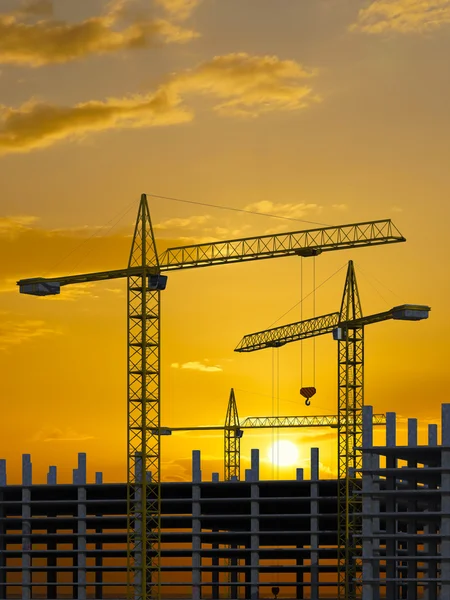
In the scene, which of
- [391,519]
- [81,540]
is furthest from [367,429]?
[81,540]

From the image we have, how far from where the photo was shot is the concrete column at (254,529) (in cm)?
15800

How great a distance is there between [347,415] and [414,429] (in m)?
44.2

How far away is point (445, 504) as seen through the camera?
382 feet

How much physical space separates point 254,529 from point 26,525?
26498 millimetres

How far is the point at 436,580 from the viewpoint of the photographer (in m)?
Result: 119

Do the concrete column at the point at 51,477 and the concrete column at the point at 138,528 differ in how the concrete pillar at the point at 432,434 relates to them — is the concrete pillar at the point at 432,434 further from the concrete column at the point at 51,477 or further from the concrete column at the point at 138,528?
the concrete column at the point at 51,477

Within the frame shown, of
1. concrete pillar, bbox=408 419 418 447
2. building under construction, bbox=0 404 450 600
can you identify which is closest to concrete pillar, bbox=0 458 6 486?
building under construction, bbox=0 404 450 600

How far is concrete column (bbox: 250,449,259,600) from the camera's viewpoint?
158 metres

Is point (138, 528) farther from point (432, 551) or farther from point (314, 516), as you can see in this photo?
point (432, 551)

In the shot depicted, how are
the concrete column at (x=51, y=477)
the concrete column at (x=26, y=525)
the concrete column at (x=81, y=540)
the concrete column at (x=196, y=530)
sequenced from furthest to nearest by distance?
the concrete column at (x=51, y=477)
the concrete column at (x=26, y=525)
the concrete column at (x=81, y=540)
the concrete column at (x=196, y=530)

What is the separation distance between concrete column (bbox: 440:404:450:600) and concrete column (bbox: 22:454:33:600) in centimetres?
5976

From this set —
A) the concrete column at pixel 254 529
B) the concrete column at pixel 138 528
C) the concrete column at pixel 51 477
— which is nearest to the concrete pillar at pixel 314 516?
the concrete column at pixel 254 529

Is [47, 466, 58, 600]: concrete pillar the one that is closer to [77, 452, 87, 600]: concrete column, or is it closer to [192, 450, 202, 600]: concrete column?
[77, 452, 87, 600]: concrete column

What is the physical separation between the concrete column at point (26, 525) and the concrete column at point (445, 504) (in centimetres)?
5976
